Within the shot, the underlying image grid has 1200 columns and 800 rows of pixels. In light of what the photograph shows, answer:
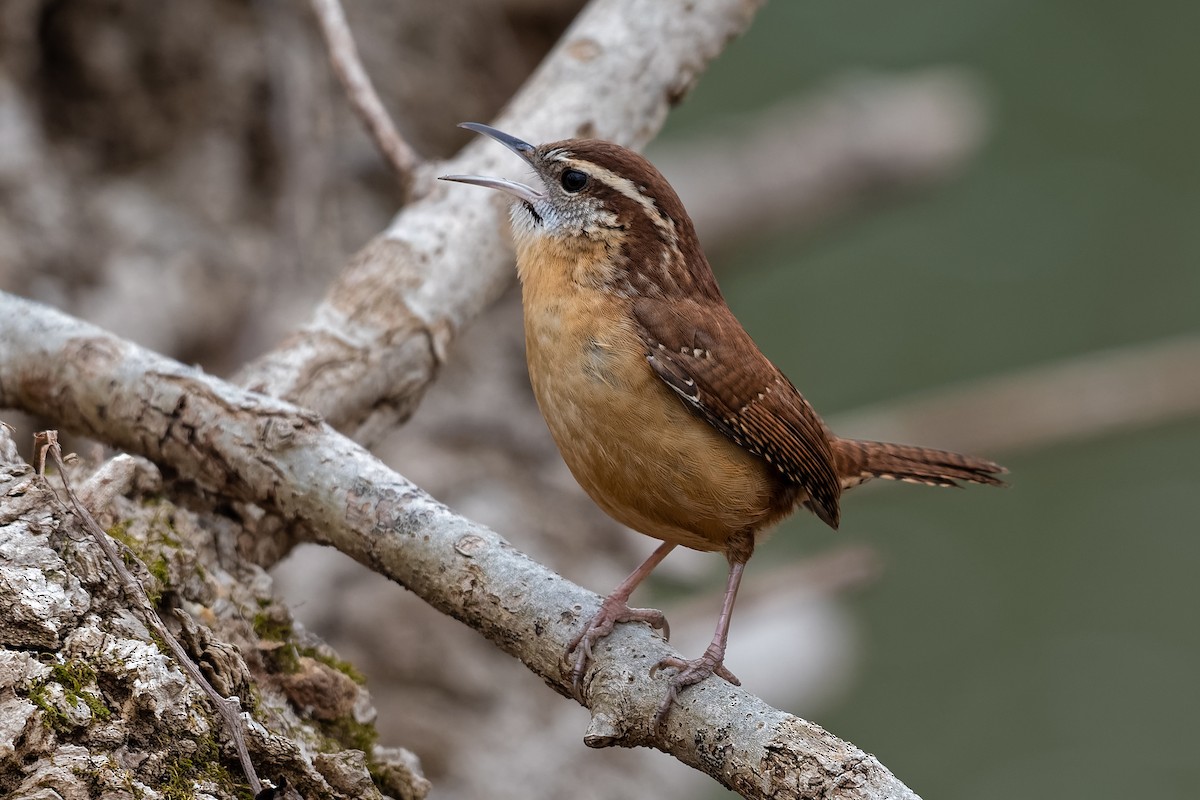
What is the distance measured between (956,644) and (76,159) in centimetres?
966

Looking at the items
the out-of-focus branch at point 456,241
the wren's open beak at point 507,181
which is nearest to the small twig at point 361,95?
the out-of-focus branch at point 456,241

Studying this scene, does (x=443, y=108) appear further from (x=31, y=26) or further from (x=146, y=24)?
(x=31, y=26)

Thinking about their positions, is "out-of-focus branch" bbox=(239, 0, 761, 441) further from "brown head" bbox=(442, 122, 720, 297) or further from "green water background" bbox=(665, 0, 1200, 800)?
"green water background" bbox=(665, 0, 1200, 800)

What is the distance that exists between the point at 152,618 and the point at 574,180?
165cm

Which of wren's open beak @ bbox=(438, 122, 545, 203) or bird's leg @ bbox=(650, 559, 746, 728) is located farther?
wren's open beak @ bbox=(438, 122, 545, 203)

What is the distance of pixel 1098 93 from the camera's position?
12.8 metres

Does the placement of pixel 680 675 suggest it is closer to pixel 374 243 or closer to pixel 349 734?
pixel 349 734

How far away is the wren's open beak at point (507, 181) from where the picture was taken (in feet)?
10.6

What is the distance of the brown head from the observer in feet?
10.6

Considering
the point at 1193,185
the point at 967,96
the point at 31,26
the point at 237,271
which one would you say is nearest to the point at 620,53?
the point at 237,271

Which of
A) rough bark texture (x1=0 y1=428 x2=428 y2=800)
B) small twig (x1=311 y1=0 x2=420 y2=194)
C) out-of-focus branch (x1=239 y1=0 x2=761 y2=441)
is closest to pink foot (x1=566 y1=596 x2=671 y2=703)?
rough bark texture (x1=0 y1=428 x2=428 y2=800)

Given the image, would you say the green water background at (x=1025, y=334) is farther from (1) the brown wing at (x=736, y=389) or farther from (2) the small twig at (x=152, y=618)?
(2) the small twig at (x=152, y=618)

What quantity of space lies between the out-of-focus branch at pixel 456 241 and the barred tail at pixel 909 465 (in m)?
1.09

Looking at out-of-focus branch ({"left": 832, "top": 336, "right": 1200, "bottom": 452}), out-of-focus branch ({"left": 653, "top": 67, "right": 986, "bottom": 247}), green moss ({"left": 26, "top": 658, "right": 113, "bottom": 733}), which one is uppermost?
out-of-focus branch ({"left": 653, "top": 67, "right": 986, "bottom": 247})
